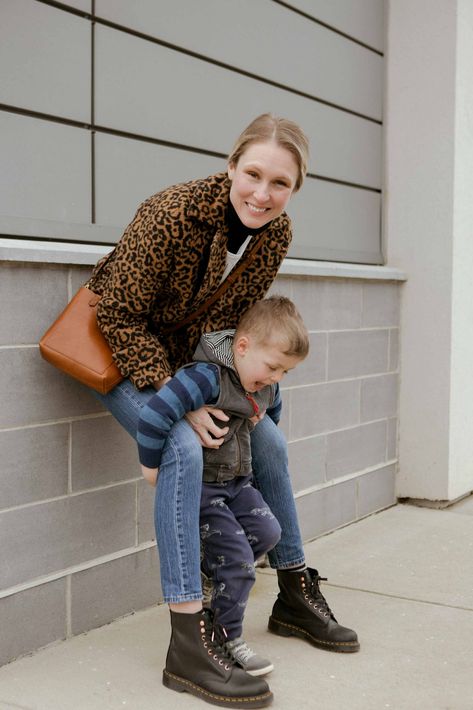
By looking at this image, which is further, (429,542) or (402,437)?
(402,437)

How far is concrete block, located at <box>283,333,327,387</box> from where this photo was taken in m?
4.23

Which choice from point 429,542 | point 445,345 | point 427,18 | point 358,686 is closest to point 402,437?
point 445,345

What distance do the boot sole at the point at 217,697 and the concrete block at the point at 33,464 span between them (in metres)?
0.68

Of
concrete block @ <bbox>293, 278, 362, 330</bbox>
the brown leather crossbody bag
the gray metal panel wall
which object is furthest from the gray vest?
concrete block @ <bbox>293, 278, 362, 330</bbox>

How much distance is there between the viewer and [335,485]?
15.0ft

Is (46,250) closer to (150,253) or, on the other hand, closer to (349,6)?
(150,253)

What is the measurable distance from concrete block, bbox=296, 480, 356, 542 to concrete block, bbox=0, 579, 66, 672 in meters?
1.49

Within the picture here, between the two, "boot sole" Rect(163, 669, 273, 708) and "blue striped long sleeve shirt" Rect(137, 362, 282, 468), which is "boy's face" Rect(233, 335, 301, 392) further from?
"boot sole" Rect(163, 669, 273, 708)

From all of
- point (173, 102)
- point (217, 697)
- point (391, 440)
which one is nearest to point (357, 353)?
point (391, 440)

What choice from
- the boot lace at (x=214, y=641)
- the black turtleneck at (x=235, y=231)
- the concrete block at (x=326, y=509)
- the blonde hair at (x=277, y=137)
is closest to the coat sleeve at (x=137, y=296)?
the black turtleneck at (x=235, y=231)

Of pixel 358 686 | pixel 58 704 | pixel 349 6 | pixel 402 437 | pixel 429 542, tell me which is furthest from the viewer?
pixel 402 437

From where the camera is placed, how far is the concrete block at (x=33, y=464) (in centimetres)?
281

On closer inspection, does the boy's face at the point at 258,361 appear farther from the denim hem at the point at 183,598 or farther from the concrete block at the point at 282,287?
the concrete block at the point at 282,287

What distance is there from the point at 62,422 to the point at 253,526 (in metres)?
0.68
